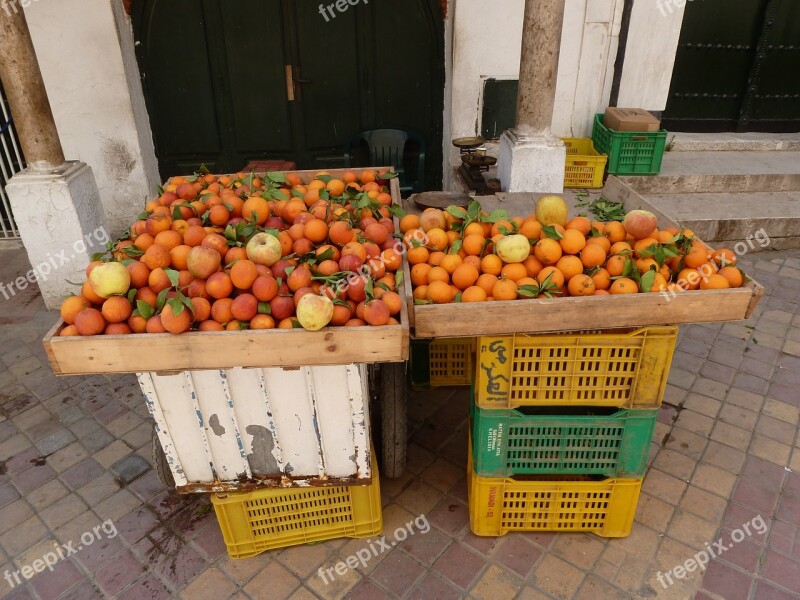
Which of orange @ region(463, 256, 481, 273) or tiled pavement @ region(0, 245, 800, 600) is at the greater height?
orange @ region(463, 256, 481, 273)

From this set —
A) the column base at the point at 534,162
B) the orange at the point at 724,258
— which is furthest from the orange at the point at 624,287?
the column base at the point at 534,162

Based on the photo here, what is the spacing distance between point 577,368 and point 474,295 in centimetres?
58

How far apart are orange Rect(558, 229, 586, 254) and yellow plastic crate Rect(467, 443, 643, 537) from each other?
118 centimetres

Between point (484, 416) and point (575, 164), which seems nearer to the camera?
point (484, 416)

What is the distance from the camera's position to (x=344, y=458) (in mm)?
2584

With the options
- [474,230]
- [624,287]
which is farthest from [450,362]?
[624,287]

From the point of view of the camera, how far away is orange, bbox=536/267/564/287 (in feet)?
7.88

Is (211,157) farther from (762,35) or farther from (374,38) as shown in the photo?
(762,35)

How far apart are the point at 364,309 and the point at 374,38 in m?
5.50

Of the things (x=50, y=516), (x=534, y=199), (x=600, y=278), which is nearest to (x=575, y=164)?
(x=534, y=199)

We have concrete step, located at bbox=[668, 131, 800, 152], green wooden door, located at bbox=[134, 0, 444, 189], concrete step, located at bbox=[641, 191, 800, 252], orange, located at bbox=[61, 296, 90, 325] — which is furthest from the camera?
concrete step, located at bbox=[668, 131, 800, 152]

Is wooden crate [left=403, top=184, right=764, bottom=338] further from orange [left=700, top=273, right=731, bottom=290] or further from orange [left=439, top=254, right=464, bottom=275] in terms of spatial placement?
orange [left=439, top=254, right=464, bottom=275]


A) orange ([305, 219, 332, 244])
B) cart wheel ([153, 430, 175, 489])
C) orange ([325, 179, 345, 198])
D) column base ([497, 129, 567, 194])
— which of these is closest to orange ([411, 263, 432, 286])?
orange ([305, 219, 332, 244])

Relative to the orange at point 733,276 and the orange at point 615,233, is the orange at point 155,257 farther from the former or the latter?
the orange at point 733,276
